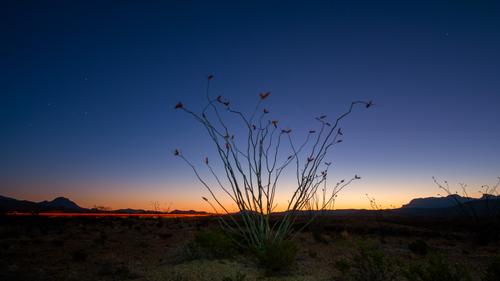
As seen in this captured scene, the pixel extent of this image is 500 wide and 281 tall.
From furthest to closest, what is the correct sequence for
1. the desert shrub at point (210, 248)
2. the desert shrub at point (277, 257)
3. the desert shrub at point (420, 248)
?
the desert shrub at point (420, 248)
the desert shrub at point (210, 248)
the desert shrub at point (277, 257)

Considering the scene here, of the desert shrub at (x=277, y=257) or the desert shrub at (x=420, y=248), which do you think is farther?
the desert shrub at (x=420, y=248)

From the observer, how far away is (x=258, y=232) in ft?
28.1

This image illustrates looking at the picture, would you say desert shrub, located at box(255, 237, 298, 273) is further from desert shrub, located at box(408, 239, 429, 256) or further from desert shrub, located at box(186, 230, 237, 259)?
desert shrub, located at box(408, 239, 429, 256)

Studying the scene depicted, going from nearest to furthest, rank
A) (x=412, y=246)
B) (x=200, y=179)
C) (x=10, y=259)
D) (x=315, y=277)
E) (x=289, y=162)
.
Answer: (x=315, y=277) → (x=200, y=179) → (x=289, y=162) → (x=10, y=259) → (x=412, y=246)

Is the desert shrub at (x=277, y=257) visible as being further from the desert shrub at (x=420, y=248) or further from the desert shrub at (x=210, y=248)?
the desert shrub at (x=420, y=248)

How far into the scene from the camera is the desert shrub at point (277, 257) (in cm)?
732

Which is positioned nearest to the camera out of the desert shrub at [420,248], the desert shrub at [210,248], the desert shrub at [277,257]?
the desert shrub at [277,257]

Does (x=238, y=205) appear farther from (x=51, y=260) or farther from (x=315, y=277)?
(x=51, y=260)

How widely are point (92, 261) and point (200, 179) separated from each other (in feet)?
14.4

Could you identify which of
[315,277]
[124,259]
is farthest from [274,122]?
[124,259]

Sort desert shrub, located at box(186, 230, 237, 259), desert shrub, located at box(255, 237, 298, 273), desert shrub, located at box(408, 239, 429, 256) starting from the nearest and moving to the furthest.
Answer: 1. desert shrub, located at box(255, 237, 298, 273)
2. desert shrub, located at box(186, 230, 237, 259)
3. desert shrub, located at box(408, 239, 429, 256)

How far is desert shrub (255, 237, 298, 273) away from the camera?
732cm

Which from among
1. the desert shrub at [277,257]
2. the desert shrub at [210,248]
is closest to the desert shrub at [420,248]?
the desert shrub at [277,257]

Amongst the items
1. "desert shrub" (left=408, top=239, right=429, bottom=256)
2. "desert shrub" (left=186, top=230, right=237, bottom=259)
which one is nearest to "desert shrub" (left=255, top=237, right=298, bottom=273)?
"desert shrub" (left=186, top=230, right=237, bottom=259)
